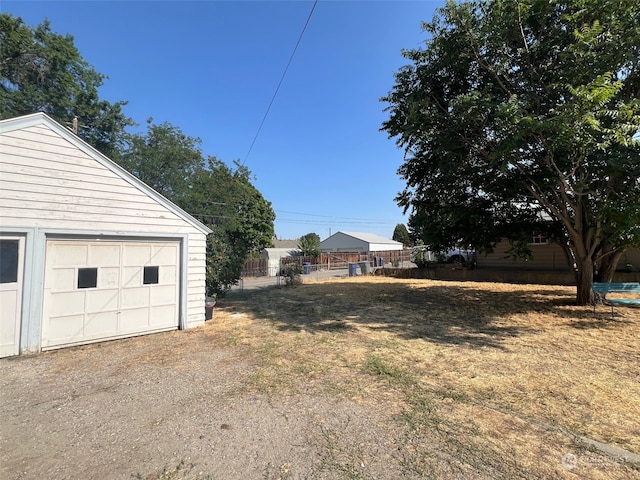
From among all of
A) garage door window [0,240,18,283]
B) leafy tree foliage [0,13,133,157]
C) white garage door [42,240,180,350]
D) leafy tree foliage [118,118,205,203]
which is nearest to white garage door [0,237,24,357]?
garage door window [0,240,18,283]

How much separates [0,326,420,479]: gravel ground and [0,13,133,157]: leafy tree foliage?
17.2 m

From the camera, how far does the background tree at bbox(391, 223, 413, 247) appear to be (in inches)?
2573

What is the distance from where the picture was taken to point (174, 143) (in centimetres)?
1772

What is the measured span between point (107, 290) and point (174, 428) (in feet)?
14.2

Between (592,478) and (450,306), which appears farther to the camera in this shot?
(450,306)

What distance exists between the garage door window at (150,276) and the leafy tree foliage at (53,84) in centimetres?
1435

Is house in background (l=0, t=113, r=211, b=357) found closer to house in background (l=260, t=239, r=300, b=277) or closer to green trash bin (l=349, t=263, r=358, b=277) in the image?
green trash bin (l=349, t=263, r=358, b=277)

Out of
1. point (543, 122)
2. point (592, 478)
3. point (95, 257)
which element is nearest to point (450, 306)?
point (543, 122)

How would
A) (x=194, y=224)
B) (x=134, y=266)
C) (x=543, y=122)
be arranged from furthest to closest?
(x=194, y=224), (x=134, y=266), (x=543, y=122)

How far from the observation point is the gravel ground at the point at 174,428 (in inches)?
99.6

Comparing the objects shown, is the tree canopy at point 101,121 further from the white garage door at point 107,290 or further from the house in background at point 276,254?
the house in background at point 276,254

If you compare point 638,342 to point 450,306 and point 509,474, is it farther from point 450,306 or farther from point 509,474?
point 509,474

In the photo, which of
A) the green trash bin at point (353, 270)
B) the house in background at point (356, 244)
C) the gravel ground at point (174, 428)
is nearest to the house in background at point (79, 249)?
the gravel ground at point (174, 428)

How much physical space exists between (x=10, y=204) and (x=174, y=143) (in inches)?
538
